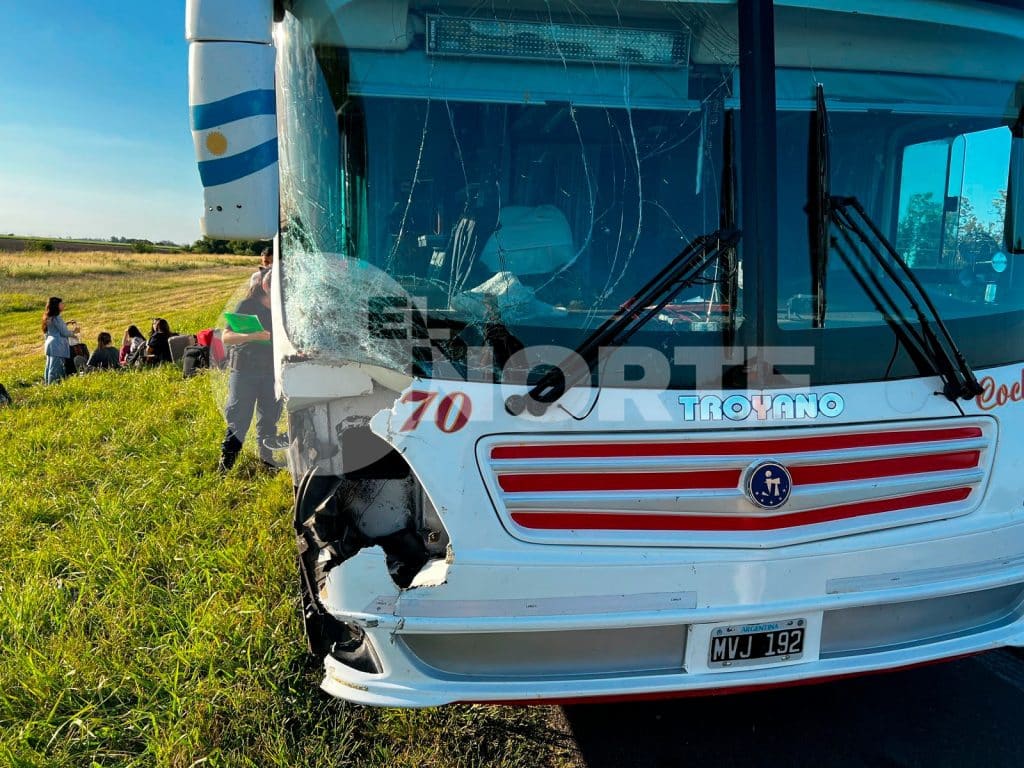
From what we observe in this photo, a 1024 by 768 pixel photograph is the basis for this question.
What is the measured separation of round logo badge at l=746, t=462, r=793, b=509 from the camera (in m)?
2.17

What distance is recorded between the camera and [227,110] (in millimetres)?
2104

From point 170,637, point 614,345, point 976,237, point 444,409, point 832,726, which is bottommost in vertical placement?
point 832,726

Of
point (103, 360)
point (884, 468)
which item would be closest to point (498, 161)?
point (884, 468)

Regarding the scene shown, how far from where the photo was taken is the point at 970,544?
7.82ft

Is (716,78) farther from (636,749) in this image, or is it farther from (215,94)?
(636,749)

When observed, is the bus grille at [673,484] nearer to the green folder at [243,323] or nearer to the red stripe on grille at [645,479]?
the red stripe on grille at [645,479]

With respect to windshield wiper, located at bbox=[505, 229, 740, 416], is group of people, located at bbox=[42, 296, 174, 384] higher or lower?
lower

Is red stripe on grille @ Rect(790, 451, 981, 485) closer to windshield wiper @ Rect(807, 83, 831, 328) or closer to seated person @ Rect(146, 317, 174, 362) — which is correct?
windshield wiper @ Rect(807, 83, 831, 328)

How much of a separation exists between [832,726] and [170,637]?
2.72m

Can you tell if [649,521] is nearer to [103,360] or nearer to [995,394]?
[995,394]

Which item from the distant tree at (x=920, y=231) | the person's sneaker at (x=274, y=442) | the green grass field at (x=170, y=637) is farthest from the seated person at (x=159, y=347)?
the distant tree at (x=920, y=231)

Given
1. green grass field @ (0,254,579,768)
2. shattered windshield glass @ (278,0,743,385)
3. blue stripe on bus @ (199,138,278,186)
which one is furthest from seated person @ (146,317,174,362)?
blue stripe on bus @ (199,138,278,186)

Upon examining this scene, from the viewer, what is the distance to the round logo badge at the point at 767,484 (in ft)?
7.11

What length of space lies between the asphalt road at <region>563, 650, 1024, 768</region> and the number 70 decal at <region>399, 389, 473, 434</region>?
143 cm
